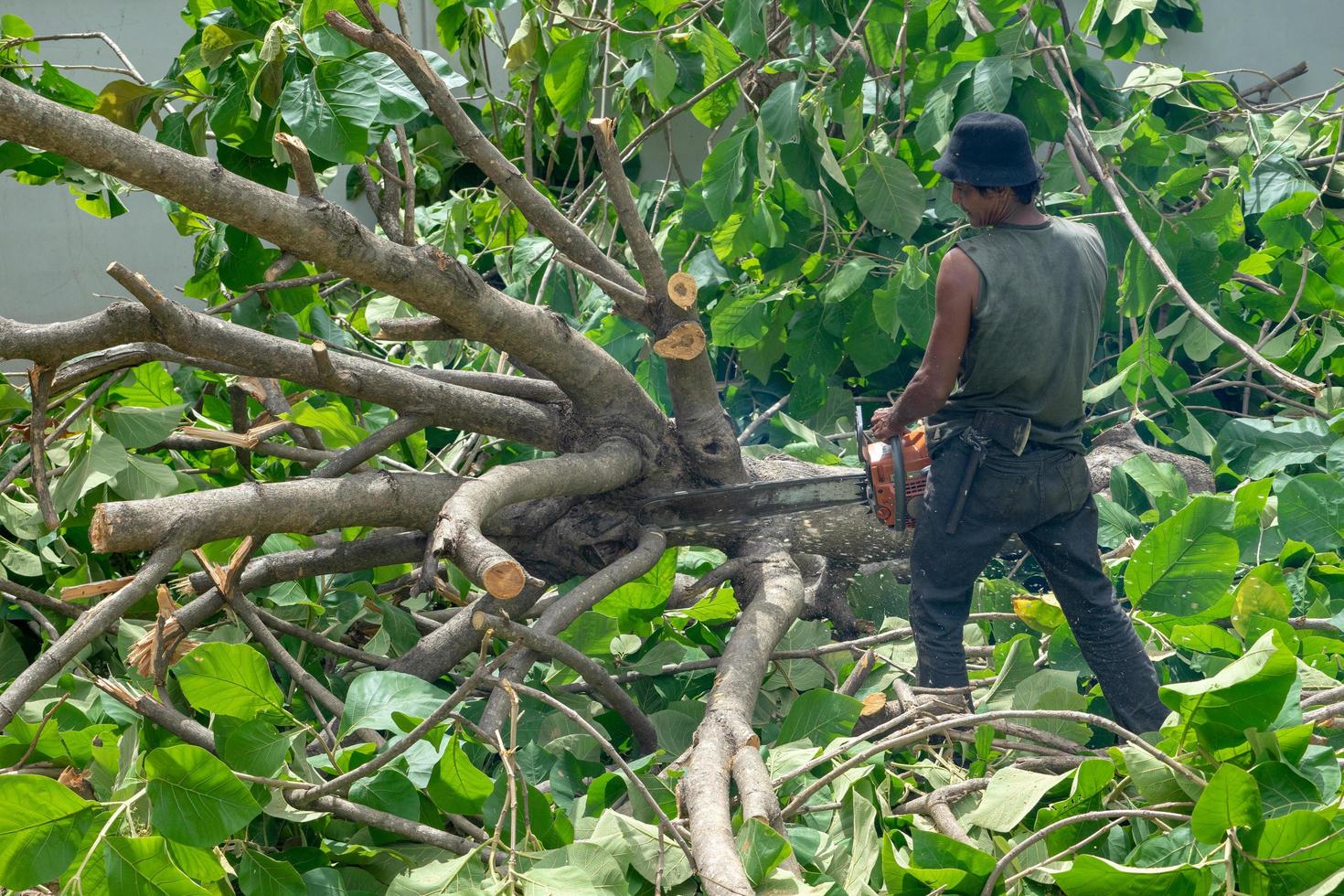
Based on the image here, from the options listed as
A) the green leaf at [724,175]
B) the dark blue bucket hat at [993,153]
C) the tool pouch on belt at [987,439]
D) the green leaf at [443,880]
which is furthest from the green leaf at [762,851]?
the green leaf at [724,175]

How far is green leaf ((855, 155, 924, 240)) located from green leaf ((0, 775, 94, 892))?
7.31 ft

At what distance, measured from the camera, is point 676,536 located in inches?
110

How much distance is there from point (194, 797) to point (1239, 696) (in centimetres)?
140

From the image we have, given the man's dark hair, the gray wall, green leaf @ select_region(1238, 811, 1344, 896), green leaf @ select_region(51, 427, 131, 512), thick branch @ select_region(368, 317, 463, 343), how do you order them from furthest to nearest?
the gray wall < the man's dark hair < thick branch @ select_region(368, 317, 463, 343) < green leaf @ select_region(51, 427, 131, 512) < green leaf @ select_region(1238, 811, 1344, 896)

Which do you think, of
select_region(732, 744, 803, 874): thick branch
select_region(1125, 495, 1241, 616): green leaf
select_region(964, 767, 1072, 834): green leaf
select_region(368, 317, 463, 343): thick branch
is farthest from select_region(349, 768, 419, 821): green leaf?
select_region(1125, 495, 1241, 616): green leaf

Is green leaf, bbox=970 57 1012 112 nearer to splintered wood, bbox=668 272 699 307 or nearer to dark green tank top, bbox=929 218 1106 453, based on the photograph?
dark green tank top, bbox=929 218 1106 453

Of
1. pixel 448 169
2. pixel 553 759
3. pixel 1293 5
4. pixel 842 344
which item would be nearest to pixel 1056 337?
pixel 842 344

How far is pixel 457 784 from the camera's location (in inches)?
63.3

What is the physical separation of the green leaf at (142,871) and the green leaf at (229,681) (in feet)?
0.94

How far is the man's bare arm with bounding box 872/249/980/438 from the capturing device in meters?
2.38

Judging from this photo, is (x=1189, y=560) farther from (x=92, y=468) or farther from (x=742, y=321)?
(x=92, y=468)

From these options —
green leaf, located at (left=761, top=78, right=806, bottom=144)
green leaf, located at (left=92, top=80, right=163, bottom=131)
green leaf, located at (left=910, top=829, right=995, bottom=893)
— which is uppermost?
green leaf, located at (left=92, top=80, right=163, bottom=131)

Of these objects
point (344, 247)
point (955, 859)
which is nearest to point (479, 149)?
point (344, 247)

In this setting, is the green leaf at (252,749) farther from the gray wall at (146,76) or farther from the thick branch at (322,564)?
the gray wall at (146,76)
